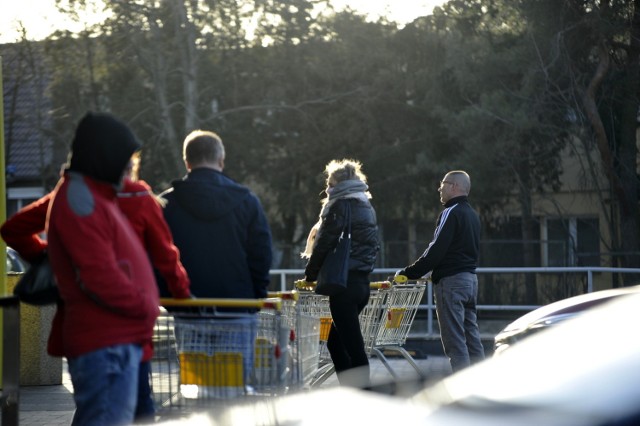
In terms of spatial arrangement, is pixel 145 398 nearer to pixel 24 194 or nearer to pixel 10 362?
pixel 10 362

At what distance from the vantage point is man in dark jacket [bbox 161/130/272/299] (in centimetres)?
668

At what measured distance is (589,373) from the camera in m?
3.86

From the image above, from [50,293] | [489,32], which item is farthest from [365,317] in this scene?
[489,32]

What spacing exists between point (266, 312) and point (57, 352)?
1.15 metres

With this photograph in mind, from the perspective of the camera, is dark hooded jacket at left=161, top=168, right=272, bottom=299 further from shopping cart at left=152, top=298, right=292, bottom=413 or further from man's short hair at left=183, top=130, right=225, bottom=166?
shopping cart at left=152, top=298, right=292, bottom=413

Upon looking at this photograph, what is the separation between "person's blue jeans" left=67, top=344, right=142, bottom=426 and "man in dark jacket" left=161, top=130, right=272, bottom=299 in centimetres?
137

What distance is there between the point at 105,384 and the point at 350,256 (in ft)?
13.5

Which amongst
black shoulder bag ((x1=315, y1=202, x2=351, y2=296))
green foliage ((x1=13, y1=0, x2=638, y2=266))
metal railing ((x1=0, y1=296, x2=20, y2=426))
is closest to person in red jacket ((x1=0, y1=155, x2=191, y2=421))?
metal railing ((x1=0, y1=296, x2=20, y2=426))

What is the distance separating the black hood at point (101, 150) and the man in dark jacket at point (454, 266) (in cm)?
522

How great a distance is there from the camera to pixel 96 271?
515 cm

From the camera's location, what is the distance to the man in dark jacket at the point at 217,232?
668 centimetres

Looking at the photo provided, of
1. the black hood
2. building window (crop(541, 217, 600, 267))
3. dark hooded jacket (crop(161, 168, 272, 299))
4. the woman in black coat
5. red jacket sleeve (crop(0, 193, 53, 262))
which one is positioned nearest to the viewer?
the black hood

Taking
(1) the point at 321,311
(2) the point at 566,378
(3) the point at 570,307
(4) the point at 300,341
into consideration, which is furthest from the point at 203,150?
(2) the point at 566,378

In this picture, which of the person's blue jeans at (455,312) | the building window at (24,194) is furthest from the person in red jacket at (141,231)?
the building window at (24,194)
